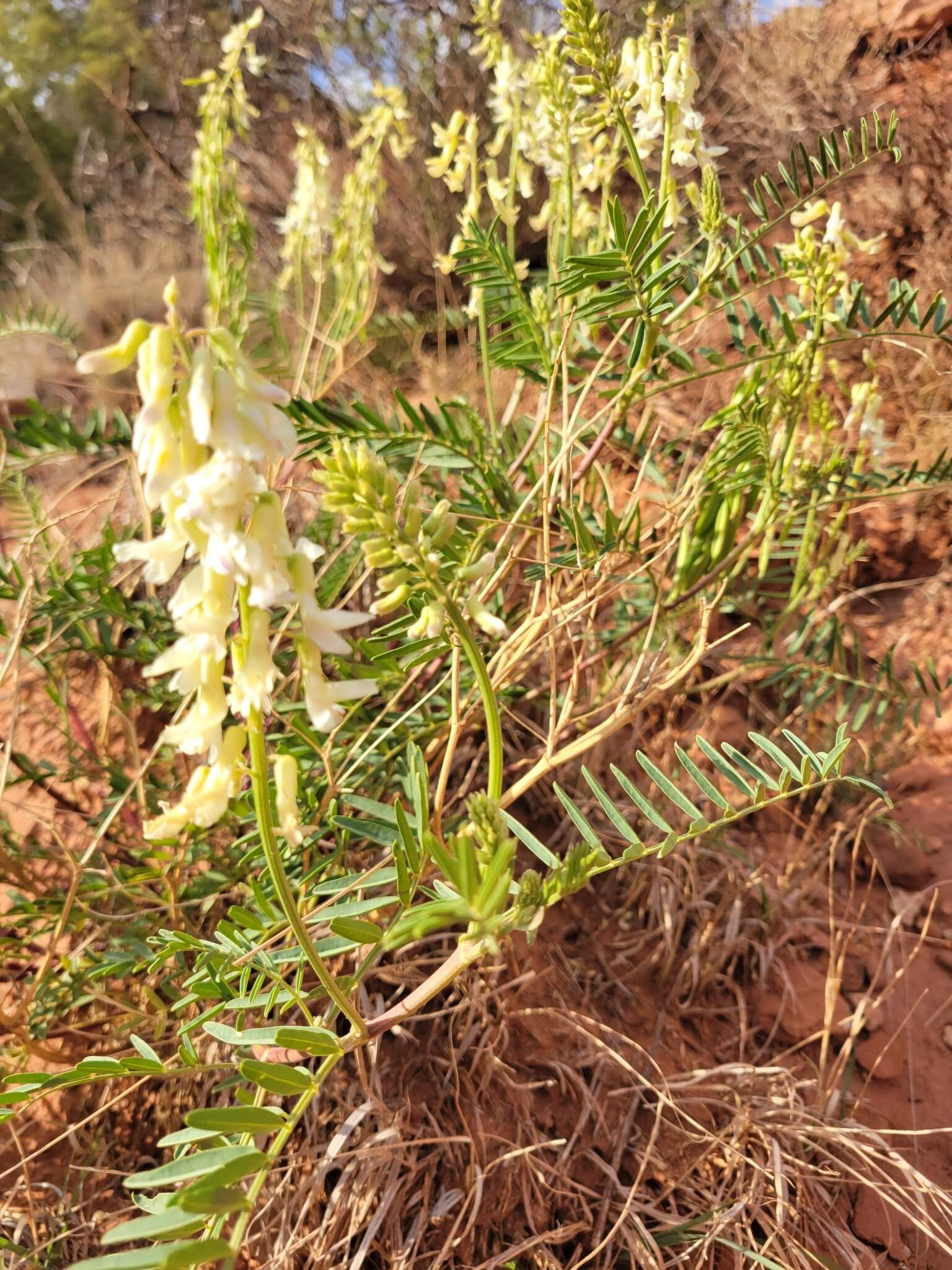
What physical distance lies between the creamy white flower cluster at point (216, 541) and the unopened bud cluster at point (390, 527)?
39 mm

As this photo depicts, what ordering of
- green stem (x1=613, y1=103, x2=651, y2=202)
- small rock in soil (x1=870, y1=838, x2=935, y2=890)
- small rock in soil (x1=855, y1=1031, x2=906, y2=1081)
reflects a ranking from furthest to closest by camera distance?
1. small rock in soil (x1=870, y1=838, x2=935, y2=890)
2. small rock in soil (x1=855, y1=1031, x2=906, y2=1081)
3. green stem (x1=613, y1=103, x2=651, y2=202)

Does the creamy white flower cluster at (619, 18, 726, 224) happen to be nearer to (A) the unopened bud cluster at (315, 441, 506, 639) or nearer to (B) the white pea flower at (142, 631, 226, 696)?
(A) the unopened bud cluster at (315, 441, 506, 639)

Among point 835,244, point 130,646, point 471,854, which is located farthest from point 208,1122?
point 835,244

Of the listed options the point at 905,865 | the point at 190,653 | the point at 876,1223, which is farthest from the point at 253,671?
the point at 905,865

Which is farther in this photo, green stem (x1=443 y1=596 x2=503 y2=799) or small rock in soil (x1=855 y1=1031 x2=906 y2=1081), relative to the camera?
small rock in soil (x1=855 y1=1031 x2=906 y2=1081)

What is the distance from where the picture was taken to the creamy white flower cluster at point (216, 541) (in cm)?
58

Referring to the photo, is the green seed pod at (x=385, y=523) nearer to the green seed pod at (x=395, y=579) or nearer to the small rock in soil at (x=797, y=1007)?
the green seed pod at (x=395, y=579)

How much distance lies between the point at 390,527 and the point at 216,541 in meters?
0.13

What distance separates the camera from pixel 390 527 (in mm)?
632

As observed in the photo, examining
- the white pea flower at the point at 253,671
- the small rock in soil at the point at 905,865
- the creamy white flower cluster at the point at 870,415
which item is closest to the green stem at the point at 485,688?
the white pea flower at the point at 253,671

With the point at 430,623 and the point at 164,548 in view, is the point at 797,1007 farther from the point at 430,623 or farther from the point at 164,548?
the point at 164,548

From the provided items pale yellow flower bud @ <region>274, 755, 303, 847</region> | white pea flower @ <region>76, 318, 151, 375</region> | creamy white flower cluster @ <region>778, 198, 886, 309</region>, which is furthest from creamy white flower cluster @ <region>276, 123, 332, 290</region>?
pale yellow flower bud @ <region>274, 755, 303, 847</region>

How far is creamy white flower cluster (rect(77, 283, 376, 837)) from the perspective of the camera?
1.89 ft

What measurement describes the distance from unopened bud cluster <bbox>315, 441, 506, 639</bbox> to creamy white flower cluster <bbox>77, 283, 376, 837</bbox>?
0.04 metres
